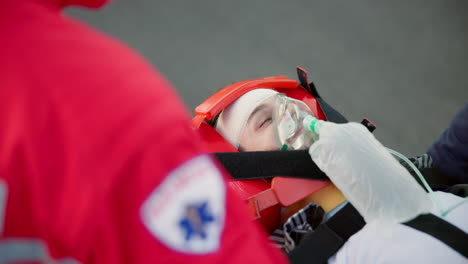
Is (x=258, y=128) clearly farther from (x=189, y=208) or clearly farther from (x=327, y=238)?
(x=189, y=208)

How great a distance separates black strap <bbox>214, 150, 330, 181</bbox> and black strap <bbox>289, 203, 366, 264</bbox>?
0.36ft

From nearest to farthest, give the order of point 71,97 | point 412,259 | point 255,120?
point 71,97 < point 412,259 < point 255,120

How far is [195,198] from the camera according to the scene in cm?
28

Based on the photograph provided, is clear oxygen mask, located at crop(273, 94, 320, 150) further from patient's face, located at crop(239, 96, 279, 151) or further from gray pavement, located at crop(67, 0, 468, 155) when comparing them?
gray pavement, located at crop(67, 0, 468, 155)

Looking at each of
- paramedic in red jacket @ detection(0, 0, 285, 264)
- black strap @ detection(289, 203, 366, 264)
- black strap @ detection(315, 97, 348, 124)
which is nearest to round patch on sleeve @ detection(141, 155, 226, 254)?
paramedic in red jacket @ detection(0, 0, 285, 264)

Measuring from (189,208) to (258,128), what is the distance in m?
0.80

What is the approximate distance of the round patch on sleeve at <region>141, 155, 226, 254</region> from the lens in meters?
0.27

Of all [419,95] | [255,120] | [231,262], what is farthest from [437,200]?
[419,95]

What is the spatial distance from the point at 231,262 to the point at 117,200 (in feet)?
0.31

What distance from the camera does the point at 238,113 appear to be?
109 cm

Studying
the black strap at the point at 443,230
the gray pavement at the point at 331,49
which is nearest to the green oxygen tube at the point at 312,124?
the black strap at the point at 443,230

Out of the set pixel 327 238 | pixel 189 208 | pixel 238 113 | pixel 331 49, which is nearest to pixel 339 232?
pixel 327 238

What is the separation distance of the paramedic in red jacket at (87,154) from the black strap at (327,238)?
1.83 feet

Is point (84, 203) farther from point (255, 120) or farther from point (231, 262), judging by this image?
point (255, 120)
